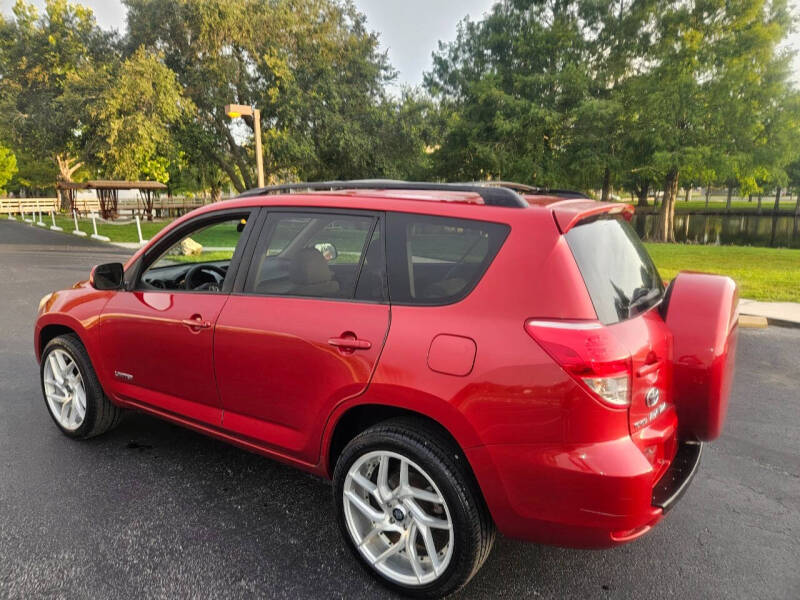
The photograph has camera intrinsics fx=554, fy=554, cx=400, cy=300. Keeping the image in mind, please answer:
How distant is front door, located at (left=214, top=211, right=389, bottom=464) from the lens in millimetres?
2424

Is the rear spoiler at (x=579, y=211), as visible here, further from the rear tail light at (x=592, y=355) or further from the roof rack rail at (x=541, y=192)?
the rear tail light at (x=592, y=355)

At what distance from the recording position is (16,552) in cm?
266

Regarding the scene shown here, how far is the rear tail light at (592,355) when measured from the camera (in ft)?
6.46

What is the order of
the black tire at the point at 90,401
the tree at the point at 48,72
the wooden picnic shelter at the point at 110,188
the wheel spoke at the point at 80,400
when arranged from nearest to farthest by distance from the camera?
1. the black tire at the point at 90,401
2. the wheel spoke at the point at 80,400
3. the tree at the point at 48,72
4. the wooden picnic shelter at the point at 110,188

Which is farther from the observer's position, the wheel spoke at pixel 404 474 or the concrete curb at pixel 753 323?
the concrete curb at pixel 753 323

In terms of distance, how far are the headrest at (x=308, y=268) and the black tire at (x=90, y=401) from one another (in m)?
1.84

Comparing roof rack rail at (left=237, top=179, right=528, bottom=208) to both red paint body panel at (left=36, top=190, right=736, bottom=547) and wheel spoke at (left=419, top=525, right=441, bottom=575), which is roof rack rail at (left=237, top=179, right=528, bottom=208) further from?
wheel spoke at (left=419, top=525, right=441, bottom=575)

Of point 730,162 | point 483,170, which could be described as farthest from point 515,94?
point 730,162

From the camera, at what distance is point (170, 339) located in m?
3.12

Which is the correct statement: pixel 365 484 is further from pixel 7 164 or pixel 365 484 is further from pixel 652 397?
pixel 7 164

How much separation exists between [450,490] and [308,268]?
129 cm

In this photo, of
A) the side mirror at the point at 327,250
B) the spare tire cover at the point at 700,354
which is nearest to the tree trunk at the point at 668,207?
the spare tire cover at the point at 700,354

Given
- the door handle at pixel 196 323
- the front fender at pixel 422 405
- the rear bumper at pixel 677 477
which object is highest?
the door handle at pixel 196 323

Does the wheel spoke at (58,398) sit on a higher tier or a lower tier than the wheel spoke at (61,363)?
lower
